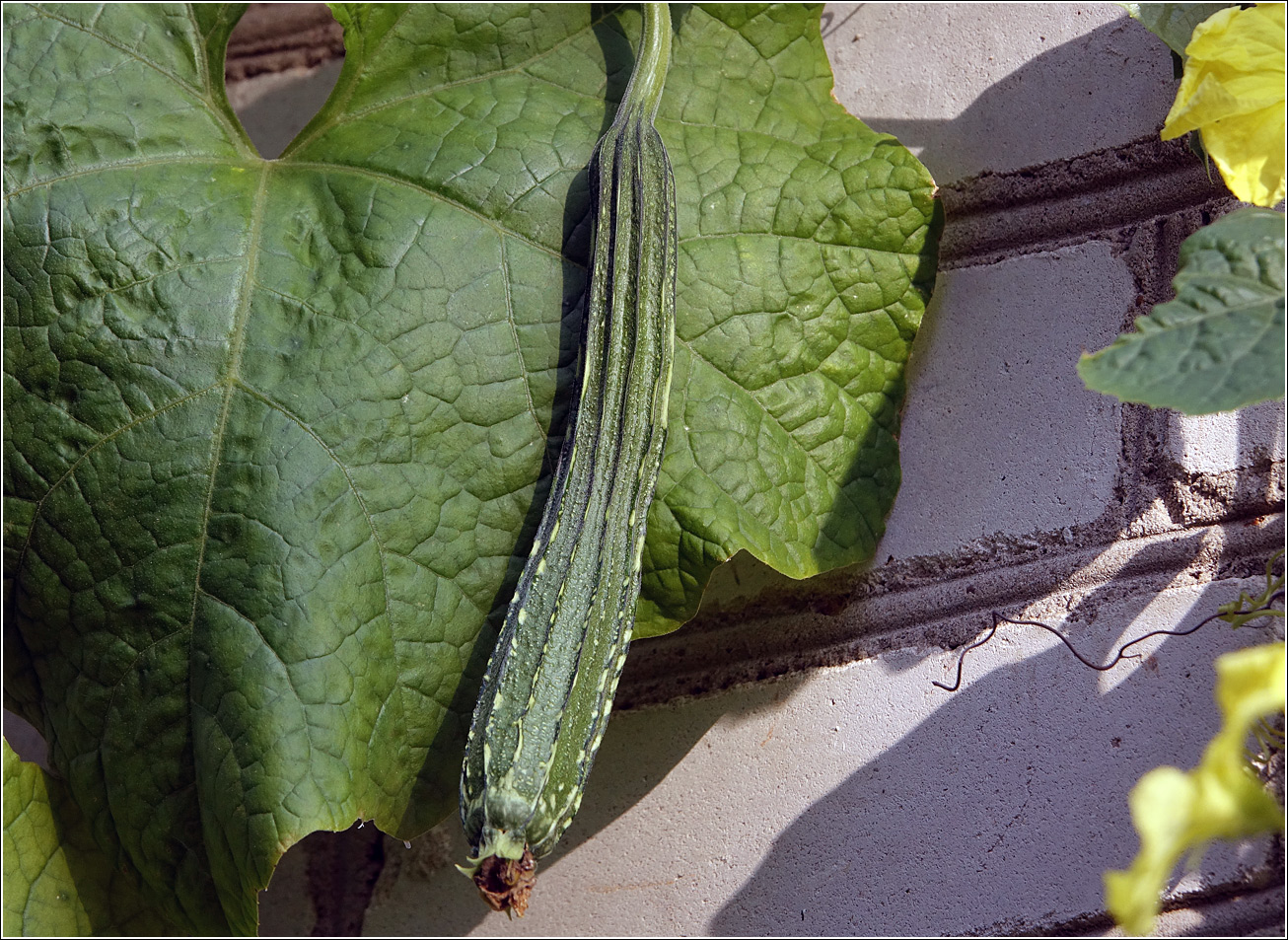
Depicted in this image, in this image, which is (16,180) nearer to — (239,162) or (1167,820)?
(239,162)

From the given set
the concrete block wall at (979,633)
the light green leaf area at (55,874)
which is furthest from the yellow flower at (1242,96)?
the light green leaf area at (55,874)

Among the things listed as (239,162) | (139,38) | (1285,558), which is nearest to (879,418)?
(1285,558)

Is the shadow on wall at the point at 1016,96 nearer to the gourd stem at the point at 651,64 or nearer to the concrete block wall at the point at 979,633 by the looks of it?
the concrete block wall at the point at 979,633

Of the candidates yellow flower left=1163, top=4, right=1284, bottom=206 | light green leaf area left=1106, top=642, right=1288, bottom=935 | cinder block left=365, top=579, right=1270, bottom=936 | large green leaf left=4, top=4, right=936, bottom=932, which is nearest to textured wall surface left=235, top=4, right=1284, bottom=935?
cinder block left=365, top=579, right=1270, bottom=936

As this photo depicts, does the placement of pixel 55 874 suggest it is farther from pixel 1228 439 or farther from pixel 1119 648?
pixel 1228 439

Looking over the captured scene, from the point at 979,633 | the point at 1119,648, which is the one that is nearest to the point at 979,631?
the point at 979,633

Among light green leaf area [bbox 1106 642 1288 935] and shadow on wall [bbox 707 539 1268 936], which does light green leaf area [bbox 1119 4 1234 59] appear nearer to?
shadow on wall [bbox 707 539 1268 936]
